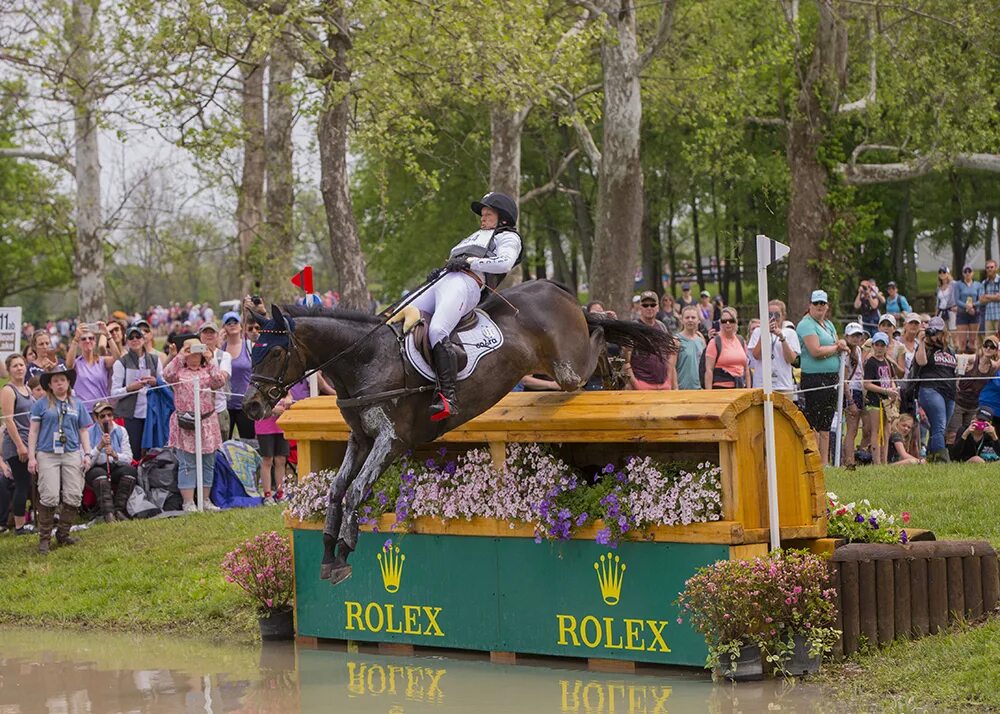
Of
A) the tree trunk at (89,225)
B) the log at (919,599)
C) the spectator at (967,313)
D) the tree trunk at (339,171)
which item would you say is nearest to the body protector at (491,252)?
the log at (919,599)

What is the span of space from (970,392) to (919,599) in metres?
6.43

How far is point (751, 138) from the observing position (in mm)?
39875

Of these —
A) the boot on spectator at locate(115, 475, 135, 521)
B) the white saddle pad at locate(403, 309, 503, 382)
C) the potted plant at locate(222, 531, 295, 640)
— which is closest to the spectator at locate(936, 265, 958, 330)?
the boot on spectator at locate(115, 475, 135, 521)

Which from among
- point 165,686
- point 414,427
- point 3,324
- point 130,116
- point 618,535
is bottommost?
point 165,686

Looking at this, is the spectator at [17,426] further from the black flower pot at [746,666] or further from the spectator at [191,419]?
the black flower pot at [746,666]

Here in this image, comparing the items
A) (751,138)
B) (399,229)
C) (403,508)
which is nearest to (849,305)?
(751,138)

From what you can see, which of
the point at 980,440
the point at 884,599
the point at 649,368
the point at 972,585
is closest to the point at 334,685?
the point at 884,599

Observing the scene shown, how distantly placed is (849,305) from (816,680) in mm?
26908

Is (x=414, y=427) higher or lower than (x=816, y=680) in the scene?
higher

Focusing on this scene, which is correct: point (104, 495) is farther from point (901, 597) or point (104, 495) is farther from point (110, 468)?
point (901, 597)

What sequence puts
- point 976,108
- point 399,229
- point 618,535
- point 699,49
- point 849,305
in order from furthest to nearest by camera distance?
point 399,229
point 849,305
point 699,49
point 976,108
point 618,535

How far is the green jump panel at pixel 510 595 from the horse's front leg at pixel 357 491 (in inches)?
34.0

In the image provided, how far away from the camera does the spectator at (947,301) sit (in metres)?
20.8

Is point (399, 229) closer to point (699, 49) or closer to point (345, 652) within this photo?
point (699, 49)
